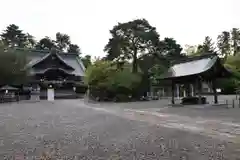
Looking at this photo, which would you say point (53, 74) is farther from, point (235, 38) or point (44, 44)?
point (235, 38)

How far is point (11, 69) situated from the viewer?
3947cm

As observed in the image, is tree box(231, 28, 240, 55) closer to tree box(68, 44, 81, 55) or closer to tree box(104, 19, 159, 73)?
tree box(104, 19, 159, 73)

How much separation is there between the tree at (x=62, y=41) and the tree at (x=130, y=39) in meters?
45.5

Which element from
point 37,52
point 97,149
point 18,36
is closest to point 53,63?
point 37,52

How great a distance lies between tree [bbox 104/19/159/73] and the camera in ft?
121

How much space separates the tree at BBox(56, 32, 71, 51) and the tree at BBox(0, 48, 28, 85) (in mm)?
38890

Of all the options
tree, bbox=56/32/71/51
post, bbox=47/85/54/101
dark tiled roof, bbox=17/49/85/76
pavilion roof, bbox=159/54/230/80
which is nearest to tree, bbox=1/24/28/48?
tree, bbox=56/32/71/51

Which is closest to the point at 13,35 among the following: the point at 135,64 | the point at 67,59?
the point at 67,59

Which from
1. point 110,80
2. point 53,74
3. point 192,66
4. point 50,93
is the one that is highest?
point 53,74

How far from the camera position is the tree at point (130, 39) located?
37031 millimetres

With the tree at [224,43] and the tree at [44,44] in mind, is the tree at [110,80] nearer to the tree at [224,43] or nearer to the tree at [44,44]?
the tree at [224,43]

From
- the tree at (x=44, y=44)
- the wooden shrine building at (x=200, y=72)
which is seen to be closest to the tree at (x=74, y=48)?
the tree at (x=44, y=44)

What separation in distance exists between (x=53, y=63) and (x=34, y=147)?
43617 millimetres

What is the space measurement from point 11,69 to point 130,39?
1553 centimetres
